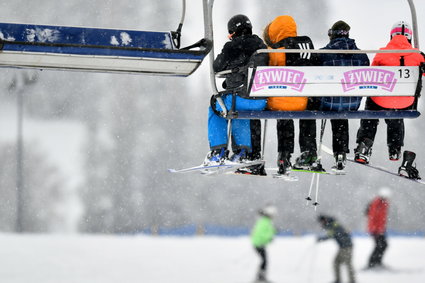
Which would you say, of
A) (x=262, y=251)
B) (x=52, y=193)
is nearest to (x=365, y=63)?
(x=262, y=251)

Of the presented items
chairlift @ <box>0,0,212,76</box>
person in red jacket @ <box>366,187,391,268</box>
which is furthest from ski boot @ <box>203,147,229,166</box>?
person in red jacket @ <box>366,187,391,268</box>

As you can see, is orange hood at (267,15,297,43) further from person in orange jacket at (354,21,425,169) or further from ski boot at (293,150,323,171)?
ski boot at (293,150,323,171)

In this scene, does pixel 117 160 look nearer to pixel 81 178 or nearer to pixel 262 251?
pixel 81 178

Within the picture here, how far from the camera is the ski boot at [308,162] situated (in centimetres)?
553

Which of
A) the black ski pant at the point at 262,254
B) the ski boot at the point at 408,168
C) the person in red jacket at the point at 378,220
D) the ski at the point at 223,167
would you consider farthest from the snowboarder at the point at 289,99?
the person in red jacket at the point at 378,220

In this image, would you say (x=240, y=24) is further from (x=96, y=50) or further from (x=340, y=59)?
(x=96, y=50)

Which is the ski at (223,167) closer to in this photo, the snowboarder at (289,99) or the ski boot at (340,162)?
→ the snowboarder at (289,99)

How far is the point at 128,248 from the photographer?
54.0ft

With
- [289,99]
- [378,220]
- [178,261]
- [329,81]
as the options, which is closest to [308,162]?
[289,99]

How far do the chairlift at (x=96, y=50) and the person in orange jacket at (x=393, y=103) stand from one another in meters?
1.54

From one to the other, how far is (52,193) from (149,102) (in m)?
9.40

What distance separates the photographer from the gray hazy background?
29.4 meters

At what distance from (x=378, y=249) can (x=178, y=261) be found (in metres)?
4.15

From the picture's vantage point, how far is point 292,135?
18.3 feet
